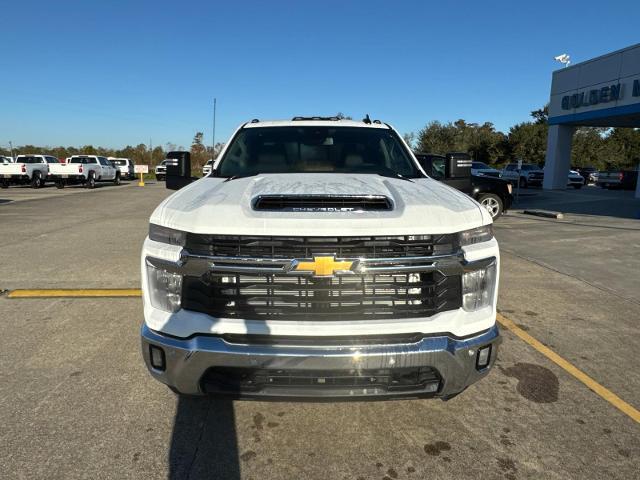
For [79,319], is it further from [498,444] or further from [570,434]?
[570,434]

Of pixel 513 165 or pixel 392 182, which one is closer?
pixel 392 182

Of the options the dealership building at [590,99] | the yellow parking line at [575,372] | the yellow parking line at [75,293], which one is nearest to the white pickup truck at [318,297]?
the yellow parking line at [575,372]

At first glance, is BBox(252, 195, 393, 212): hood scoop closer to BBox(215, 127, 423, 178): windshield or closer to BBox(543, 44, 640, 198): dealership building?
BBox(215, 127, 423, 178): windshield

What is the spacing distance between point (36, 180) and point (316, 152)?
26.6 metres

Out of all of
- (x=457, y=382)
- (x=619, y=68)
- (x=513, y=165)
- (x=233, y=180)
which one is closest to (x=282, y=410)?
(x=457, y=382)

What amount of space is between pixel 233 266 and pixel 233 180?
3.84 feet

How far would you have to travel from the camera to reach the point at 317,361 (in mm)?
2285

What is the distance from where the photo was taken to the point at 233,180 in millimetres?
3371

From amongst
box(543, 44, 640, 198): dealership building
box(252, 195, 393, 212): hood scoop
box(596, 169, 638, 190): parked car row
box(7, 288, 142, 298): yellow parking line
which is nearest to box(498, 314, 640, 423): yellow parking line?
box(252, 195, 393, 212): hood scoop

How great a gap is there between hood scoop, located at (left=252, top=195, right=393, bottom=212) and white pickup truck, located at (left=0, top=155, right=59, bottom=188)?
26388mm

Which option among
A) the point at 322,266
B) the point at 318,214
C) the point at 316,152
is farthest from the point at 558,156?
the point at 322,266

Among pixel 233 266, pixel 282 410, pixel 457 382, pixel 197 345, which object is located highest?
pixel 233 266

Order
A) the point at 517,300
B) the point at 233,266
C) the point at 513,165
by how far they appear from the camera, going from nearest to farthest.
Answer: the point at 233,266, the point at 517,300, the point at 513,165

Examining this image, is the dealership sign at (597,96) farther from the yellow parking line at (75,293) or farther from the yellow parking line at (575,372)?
the yellow parking line at (75,293)
